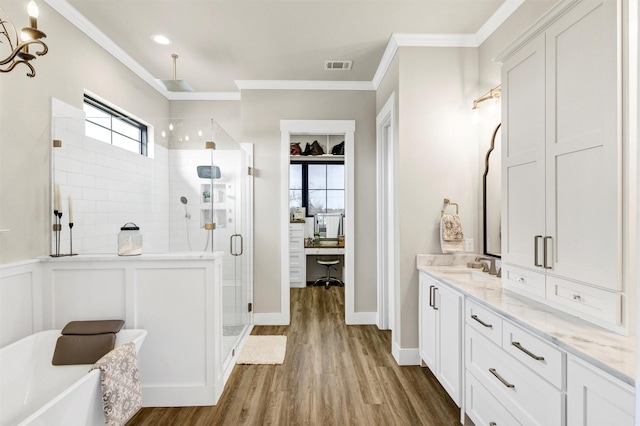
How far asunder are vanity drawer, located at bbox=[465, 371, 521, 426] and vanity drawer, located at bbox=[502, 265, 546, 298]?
1.89ft

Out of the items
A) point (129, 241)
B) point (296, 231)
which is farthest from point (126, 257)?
point (296, 231)

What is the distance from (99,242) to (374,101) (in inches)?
125

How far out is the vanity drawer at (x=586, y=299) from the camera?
1181mm

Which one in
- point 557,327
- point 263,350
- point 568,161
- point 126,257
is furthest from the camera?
point 263,350

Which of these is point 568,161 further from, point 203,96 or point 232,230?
point 203,96

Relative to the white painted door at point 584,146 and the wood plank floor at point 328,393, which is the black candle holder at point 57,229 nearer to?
the wood plank floor at point 328,393

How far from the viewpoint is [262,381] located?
2.50 m

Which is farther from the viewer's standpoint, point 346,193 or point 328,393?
point 346,193

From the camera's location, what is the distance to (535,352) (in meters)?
1.28

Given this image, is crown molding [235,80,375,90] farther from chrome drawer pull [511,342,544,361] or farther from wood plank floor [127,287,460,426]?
chrome drawer pull [511,342,544,361]

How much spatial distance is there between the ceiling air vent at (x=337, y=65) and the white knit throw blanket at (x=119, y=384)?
302cm

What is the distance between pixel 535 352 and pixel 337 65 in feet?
9.95

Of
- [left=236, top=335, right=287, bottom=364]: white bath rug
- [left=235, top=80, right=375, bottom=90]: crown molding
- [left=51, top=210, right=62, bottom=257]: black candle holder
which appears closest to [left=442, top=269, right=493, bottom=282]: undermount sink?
[left=236, top=335, right=287, bottom=364]: white bath rug

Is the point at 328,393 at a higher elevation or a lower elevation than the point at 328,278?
lower
